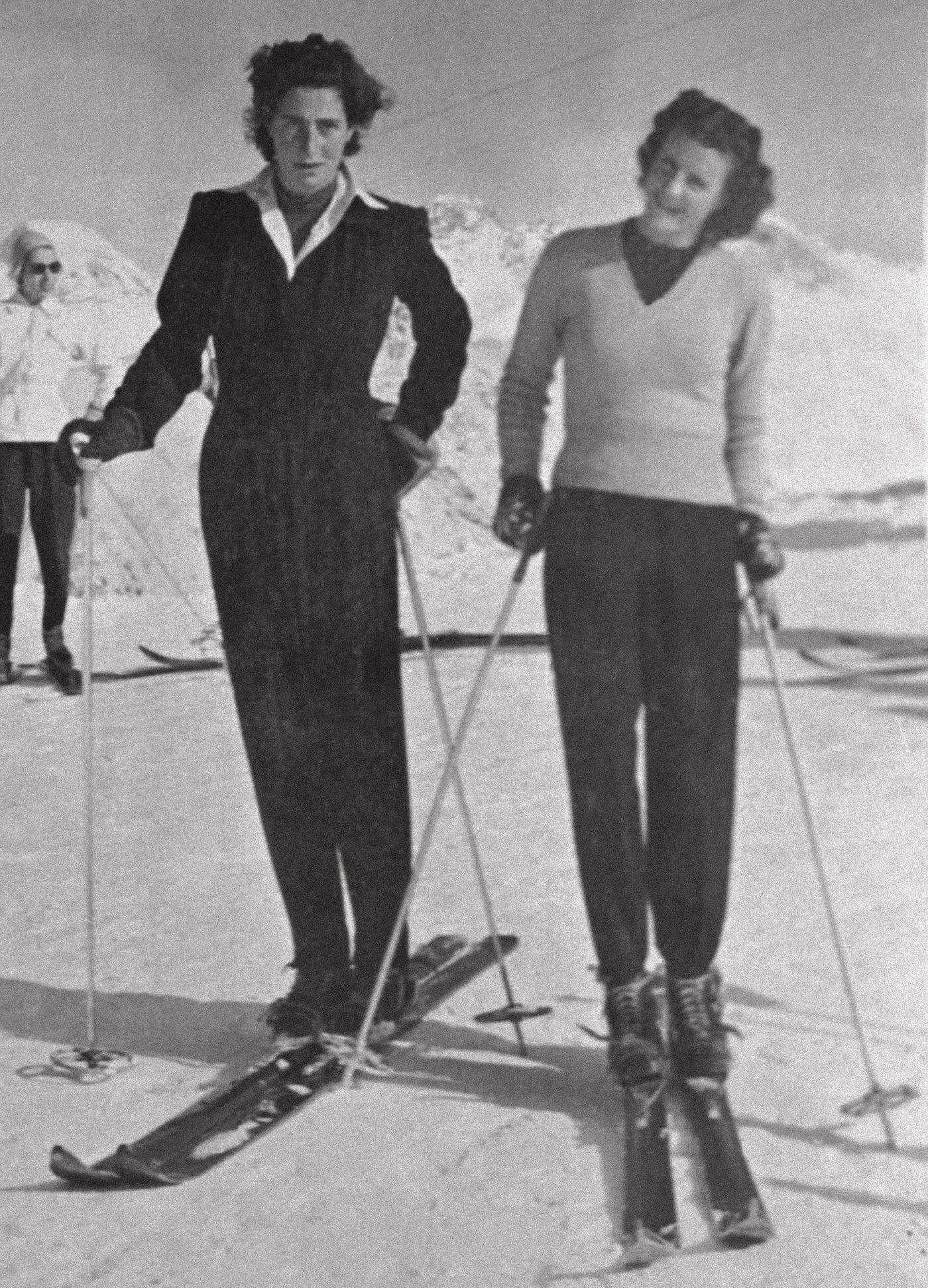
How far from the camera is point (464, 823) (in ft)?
8.77

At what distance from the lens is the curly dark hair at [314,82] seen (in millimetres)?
2529

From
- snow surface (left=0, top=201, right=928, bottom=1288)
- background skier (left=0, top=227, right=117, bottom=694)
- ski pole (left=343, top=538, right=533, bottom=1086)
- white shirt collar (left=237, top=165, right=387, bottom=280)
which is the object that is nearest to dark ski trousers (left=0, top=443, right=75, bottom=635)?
background skier (left=0, top=227, right=117, bottom=694)

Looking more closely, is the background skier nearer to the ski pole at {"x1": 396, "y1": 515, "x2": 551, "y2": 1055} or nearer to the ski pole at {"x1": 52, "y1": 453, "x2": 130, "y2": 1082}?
the ski pole at {"x1": 52, "y1": 453, "x2": 130, "y2": 1082}

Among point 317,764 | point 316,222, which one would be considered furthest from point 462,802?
point 316,222

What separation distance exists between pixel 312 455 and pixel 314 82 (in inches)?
18.6

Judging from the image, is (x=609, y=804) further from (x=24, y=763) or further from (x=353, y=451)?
(x=24, y=763)

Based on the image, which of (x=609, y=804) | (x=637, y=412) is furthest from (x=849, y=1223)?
(x=637, y=412)

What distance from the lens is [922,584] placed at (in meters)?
2.54

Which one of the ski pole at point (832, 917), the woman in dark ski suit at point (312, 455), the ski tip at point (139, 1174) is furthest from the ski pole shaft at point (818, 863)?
the ski tip at point (139, 1174)

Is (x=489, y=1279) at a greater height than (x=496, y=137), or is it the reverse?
(x=496, y=137)

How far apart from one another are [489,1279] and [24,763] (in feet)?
4.63

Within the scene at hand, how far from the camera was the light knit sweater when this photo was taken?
2.24 m

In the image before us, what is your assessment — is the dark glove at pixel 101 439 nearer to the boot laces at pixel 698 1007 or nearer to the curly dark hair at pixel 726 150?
the curly dark hair at pixel 726 150

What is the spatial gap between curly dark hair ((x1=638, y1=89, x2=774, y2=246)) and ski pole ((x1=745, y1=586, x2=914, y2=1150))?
0.42m
